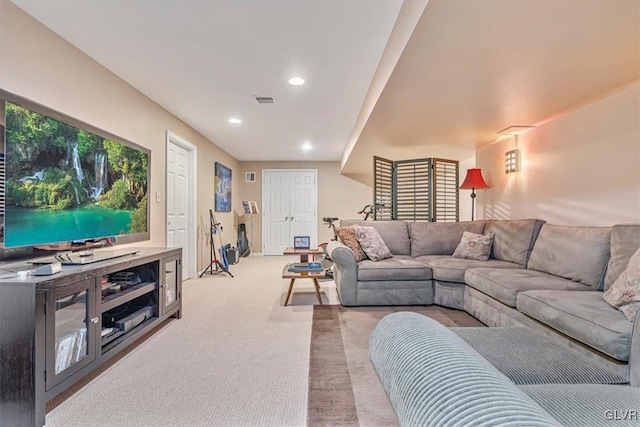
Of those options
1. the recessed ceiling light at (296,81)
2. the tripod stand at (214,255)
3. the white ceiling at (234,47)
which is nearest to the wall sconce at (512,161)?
the white ceiling at (234,47)

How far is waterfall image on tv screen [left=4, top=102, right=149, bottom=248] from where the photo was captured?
1.75m

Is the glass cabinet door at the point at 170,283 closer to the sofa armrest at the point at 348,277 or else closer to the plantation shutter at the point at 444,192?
the sofa armrest at the point at 348,277

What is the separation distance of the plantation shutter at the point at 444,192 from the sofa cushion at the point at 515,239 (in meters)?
1.15

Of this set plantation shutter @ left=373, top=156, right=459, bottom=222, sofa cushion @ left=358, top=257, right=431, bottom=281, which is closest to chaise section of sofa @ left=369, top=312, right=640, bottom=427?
sofa cushion @ left=358, top=257, right=431, bottom=281

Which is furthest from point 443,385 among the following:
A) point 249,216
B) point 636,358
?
point 249,216

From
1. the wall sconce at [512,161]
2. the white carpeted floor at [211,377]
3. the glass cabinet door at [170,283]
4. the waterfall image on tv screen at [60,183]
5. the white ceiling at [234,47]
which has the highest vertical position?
the white ceiling at [234,47]

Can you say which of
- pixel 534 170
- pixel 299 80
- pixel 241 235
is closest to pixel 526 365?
pixel 299 80

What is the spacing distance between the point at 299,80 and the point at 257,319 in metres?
2.25

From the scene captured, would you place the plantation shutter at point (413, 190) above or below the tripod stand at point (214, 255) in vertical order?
above

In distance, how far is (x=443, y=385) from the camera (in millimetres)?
575

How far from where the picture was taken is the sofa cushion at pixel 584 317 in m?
1.52

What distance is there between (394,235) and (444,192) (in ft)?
4.73

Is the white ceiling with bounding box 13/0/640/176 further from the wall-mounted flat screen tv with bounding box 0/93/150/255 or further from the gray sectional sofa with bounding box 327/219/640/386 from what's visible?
the gray sectional sofa with bounding box 327/219/640/386

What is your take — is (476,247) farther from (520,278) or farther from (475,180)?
(475,180)
